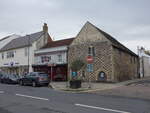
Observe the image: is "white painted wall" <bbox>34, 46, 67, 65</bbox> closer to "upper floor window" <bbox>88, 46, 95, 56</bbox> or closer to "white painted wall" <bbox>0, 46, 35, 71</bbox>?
"white painted wall" <bbox>0, 46, 35, 71</bbox>

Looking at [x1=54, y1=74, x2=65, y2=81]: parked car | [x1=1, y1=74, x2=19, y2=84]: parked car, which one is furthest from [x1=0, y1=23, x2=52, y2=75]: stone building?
[x1=1, y1=74, x2=19, y2=84]: parked car

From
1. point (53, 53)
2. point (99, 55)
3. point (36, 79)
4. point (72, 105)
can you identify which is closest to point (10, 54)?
point (53, 53)

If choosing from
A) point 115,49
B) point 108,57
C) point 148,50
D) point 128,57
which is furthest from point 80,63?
point 148,50

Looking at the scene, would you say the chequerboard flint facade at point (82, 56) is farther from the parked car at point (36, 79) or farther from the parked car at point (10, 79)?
the parked car at point (10, 79)

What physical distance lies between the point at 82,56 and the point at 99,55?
2687mm

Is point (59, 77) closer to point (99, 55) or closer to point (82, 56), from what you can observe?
point (82, 56)

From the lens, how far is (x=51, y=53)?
31562mm

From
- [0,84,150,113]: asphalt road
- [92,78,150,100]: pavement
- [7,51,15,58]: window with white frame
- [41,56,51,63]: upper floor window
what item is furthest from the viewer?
[7,51,15,58]: window with white frame

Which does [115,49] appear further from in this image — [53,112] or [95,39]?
[53,112]

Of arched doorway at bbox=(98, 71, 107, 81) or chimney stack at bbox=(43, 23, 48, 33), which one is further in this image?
chimney stack at bbox=(43, 23, 48, 33)

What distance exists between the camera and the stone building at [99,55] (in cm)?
2454

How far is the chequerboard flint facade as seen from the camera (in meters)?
24.9

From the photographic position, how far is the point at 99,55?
2559cm

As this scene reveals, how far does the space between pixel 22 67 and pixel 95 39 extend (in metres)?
16.9
